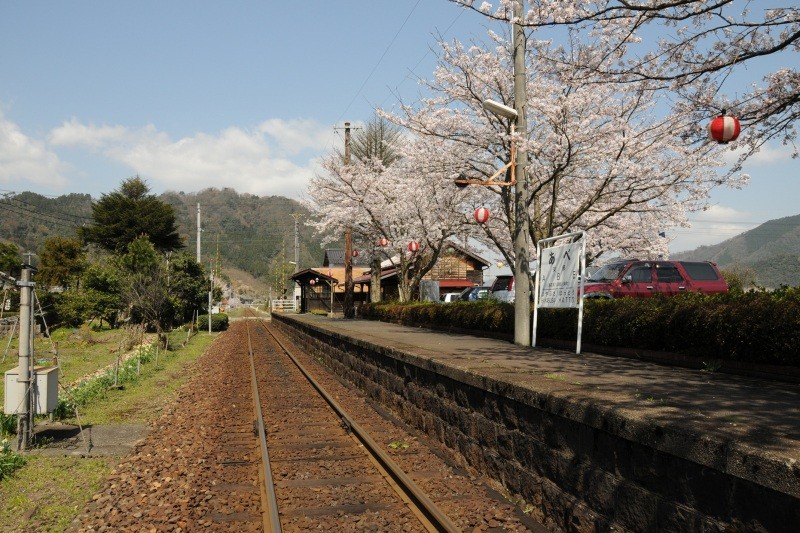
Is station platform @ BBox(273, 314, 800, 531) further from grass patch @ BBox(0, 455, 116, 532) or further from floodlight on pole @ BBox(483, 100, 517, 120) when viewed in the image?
floodlight on pole @ BBox(483, 100, 517, 120)

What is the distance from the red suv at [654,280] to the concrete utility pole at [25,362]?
1301 centimetres

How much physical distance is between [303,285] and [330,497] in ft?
185

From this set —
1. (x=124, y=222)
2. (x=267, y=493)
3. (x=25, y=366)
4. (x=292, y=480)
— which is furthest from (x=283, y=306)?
(x=267, y=493)

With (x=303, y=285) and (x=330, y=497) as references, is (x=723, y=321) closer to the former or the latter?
(x=330, y=497)

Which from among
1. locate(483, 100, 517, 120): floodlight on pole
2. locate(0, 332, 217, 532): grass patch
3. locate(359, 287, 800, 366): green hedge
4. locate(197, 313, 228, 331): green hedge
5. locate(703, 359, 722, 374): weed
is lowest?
locate(197, 313, 228, 331): green hedge

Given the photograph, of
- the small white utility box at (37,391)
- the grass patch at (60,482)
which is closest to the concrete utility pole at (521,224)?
the grass patch at (60,482)

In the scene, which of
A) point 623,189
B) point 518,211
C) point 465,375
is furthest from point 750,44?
point 623,189

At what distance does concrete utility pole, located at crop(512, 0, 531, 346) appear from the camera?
12.6 m

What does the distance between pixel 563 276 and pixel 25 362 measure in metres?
7.87

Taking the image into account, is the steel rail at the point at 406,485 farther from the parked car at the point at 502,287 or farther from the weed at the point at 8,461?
the parked car at the point at 502,287

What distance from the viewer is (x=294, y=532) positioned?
5.36 meters

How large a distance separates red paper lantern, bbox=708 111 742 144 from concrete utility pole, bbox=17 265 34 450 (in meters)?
9.05

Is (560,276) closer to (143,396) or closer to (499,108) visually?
(499,108)

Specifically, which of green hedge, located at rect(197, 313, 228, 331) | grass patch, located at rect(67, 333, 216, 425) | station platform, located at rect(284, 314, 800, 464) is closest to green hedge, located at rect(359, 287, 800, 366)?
station platform, located at rect(284, 314, 800, 464)
